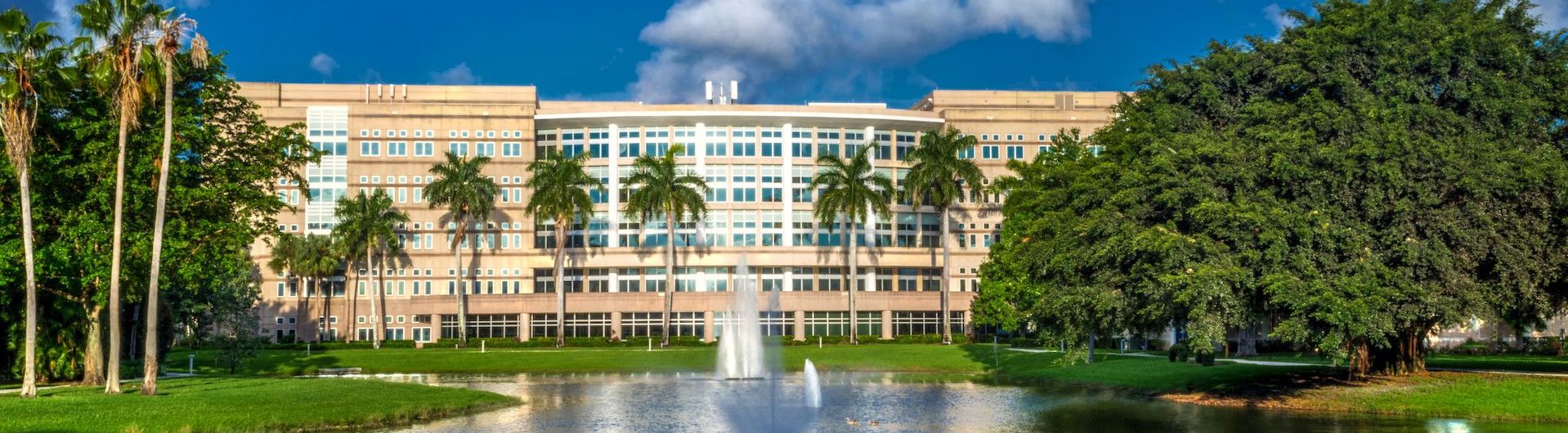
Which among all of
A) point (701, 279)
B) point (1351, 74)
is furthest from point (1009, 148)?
point (1351, 74)

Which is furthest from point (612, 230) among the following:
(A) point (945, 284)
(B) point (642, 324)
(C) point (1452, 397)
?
(C) point (1452, 397)

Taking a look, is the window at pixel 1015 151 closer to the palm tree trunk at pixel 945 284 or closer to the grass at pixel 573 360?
the palm tree trunk at pixel 945 284

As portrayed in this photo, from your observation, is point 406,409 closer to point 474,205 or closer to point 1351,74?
point 1351,74

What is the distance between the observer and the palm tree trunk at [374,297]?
10930 cm

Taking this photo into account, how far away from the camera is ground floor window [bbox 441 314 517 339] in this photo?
11938 centimetres

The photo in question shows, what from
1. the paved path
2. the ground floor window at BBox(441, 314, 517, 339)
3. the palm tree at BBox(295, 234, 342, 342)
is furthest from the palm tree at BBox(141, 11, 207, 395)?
the ground floor window at BBox(441, 314, 517, 339)

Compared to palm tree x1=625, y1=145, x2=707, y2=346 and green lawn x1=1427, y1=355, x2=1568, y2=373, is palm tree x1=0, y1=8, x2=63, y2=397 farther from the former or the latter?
palm tree x1=625, y1=145, x2=707, y2=346

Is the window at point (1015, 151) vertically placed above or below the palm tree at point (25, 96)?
above

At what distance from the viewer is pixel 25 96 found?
124 feet

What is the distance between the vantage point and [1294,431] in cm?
3422

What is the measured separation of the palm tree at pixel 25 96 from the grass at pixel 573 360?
24428mm

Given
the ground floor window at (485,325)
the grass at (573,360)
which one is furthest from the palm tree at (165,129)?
the ground floor window at (485,325)

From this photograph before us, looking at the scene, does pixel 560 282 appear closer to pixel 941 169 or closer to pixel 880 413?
pixel 941 169

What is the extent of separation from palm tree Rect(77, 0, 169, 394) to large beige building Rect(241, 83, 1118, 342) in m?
79.0
